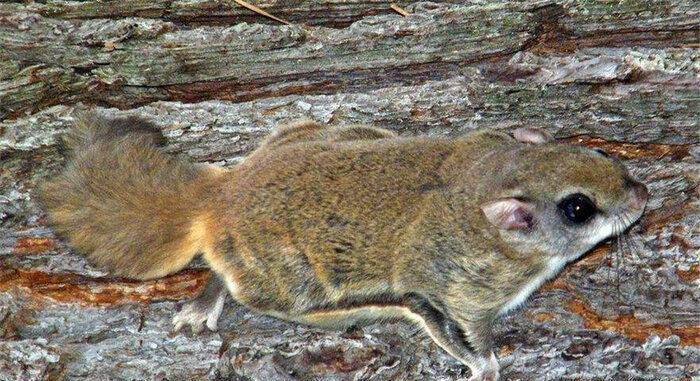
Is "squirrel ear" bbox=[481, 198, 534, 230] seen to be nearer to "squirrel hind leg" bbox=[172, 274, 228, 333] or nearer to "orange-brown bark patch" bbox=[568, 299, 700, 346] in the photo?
"orange-brown bark patch" bbox=[568, 299, 700, 346]

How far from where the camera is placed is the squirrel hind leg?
6004mm

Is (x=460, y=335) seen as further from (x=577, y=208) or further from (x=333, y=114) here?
(x=333, y=114)

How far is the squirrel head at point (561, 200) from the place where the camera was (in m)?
5.57

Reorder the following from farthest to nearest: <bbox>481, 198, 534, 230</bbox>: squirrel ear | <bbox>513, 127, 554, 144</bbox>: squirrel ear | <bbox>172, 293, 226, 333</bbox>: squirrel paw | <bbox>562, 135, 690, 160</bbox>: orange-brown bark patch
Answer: <bbox>562, 135, 690, 160</bbox>: orange-brown bark patch, <bbox>172, 293, 226, 333</bbox>: squirrel paw, <bbox>513, 127, 554, 144</bbox>: squirrel ear, <bbox>481, 198, 534, 230</bbox>: squirrel ear

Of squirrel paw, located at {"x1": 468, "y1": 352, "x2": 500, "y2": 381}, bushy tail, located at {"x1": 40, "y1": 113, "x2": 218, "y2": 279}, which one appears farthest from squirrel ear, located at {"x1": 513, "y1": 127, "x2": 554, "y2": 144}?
bushy tail, located at {"x1": 40, "y1": 113, "x2": 218, "y2": 279}

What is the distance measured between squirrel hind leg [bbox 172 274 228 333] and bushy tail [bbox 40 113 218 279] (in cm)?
19

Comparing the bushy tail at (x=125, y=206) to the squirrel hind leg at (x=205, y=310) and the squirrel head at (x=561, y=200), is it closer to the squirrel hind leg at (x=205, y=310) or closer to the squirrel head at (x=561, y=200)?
the squirrel hind leg at (x=205, y=310)

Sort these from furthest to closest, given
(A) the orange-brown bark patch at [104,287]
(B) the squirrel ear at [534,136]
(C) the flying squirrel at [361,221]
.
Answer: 1. (A) the orange-brown bark patch at [104,287]
2. (B) the squirrel ear at [534,136]
3. (C) the flying squirrel at [361,221]

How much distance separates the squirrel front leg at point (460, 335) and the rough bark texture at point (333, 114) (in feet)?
0.37

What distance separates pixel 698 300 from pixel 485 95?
1559mm

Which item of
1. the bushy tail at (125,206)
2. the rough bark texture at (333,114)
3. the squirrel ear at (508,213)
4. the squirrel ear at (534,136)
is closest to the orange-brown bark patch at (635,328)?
the rough bark texture at (333,114)

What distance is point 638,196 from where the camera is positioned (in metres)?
5.66

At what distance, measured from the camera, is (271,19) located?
250 inches

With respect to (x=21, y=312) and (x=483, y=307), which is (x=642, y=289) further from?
(x=21, y=312)
